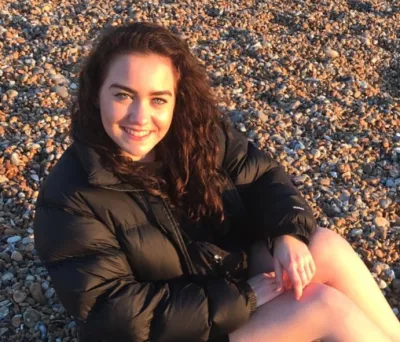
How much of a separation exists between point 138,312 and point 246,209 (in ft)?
3.18

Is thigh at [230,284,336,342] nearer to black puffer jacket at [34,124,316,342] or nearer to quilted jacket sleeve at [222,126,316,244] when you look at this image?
black puffer jacket at [34,124,316,342]

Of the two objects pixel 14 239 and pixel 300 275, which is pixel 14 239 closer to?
pixel 14 239

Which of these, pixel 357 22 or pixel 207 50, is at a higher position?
pixel 357 22

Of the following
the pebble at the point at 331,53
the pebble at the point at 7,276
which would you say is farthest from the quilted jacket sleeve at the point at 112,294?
the pebble at the point at 331,53

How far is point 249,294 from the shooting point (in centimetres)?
288

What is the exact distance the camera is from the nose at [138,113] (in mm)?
2732

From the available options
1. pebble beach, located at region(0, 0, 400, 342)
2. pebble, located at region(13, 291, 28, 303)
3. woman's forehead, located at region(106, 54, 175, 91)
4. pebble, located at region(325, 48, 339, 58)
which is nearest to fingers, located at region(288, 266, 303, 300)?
woman's forehead, located at region(106, 54, 175, 91)

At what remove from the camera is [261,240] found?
3.32 m

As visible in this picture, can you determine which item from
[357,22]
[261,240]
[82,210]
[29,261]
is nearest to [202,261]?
[261,240]

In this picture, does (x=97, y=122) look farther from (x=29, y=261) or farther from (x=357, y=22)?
(x=357, y=22)

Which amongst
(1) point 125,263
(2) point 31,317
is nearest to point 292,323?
(1) point 125,263

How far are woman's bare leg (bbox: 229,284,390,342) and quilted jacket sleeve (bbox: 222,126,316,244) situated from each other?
38 centimetres

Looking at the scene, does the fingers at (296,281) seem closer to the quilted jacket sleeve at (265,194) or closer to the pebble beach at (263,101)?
the quilted jacket sleeve at (265,194)

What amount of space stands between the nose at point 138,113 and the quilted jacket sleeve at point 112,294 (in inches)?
19.2
